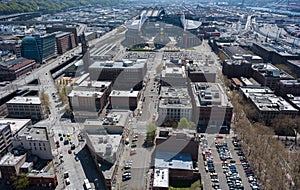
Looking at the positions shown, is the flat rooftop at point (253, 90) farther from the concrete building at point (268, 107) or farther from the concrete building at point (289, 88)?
the concrete building at point (289, 88)

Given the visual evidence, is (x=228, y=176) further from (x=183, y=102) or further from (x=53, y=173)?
(x=53, y=173)

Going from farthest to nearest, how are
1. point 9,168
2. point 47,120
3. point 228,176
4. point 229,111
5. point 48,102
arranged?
point 48,102 < point 47,120 < point 229,111 < point 228,176 < point 9,168

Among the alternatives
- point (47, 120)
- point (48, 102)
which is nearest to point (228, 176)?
point (47, 120)

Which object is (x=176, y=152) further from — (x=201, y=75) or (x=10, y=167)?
(x=201, y=75)

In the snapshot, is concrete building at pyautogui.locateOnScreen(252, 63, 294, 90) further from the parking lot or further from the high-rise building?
the high-rise building

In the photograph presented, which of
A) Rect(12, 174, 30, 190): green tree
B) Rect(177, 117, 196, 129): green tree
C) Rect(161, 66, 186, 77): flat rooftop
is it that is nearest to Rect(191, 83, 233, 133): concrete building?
Rect(177, 117, 196, 129): green tree

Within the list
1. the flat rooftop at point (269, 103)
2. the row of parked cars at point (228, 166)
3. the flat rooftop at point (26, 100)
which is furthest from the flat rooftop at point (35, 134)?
the flat rooftop at point (269, 103)
